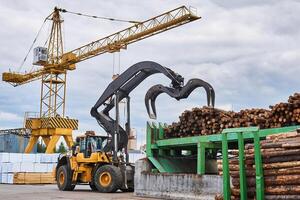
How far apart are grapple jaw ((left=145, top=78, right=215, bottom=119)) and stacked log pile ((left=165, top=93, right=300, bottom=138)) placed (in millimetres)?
823

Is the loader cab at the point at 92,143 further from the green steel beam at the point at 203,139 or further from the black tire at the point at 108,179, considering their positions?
the green steel beam at the point at 203,139

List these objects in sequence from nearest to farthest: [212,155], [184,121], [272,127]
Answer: [272,127], [184,121], [212,155]

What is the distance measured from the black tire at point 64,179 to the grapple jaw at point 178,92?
4.66 m

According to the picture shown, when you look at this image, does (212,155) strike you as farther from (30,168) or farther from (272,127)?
(30,168)

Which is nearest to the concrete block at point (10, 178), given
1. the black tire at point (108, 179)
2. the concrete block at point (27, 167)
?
the concrete block at point (27, 167)

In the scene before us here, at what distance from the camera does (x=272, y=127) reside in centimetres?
1263

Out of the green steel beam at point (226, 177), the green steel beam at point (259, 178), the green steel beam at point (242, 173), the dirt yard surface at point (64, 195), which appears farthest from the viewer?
the dirt yard surface at point (64, 195)

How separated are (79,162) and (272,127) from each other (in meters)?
8.70

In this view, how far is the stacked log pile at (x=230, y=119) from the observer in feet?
40.4

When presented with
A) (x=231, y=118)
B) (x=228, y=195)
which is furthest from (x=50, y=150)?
(x=228, y=195)

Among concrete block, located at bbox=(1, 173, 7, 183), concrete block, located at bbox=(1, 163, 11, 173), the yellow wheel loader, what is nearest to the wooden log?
the yellow wheel loader

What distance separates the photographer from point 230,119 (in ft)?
45.2

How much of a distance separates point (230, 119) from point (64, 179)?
8.09 metres

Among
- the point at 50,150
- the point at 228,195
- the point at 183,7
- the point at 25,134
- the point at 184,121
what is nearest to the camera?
the point at 228,195
